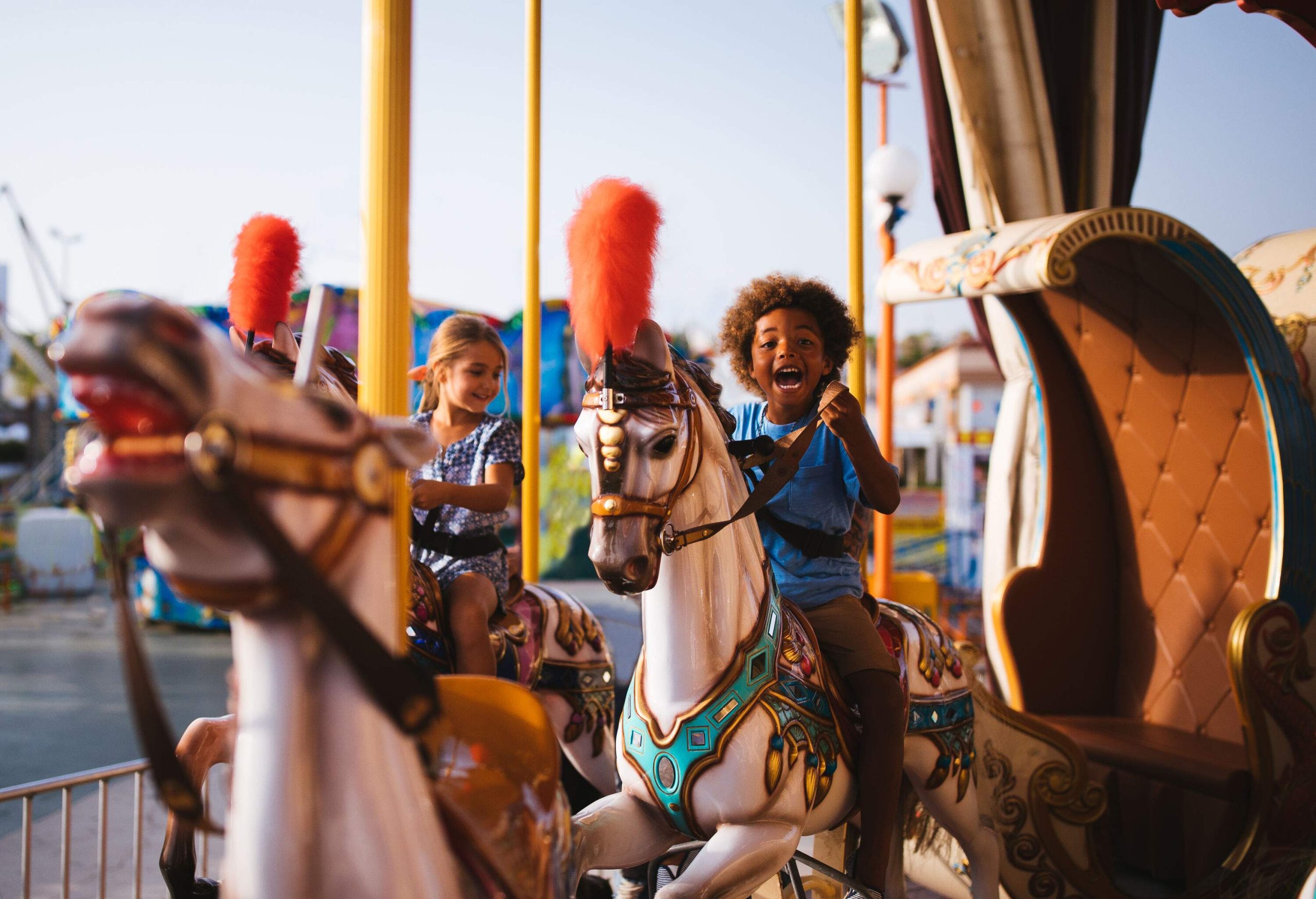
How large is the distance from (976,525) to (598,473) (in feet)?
36.7

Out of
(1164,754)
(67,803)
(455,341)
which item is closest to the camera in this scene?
(67,803)

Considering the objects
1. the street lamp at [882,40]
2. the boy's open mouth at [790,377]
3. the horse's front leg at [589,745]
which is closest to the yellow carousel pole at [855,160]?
the boy's open mouth at [790,377]

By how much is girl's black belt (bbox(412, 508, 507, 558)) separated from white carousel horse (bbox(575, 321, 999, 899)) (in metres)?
0.75

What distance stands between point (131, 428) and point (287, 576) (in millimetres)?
182

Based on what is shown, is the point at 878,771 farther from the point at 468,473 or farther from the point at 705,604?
the point at 468,473

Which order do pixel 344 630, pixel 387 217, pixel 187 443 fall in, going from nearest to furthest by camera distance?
pixel 187 443
pixel 344 630
pixel 387 217

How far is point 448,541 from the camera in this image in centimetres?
271

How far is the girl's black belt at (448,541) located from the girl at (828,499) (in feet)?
2.53

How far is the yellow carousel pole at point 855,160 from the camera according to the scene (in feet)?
9.97

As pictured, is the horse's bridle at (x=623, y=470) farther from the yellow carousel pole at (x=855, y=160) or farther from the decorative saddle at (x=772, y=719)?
the yellow carousel pole at (x=855, y=160)

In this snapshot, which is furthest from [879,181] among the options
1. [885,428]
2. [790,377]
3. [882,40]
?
[790,377]

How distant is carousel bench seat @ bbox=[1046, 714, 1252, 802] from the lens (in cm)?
314

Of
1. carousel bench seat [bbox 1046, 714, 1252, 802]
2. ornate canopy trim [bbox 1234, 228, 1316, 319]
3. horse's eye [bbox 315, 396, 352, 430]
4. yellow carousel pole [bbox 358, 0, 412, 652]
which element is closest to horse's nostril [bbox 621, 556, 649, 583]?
yellow carousel pole [bbox 358, 0, 412, 652]

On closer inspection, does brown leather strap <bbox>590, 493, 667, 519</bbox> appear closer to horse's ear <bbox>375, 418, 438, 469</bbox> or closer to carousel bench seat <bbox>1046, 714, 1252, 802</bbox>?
horse's ear <bbox>375, 418, 438, 469</bbox>
